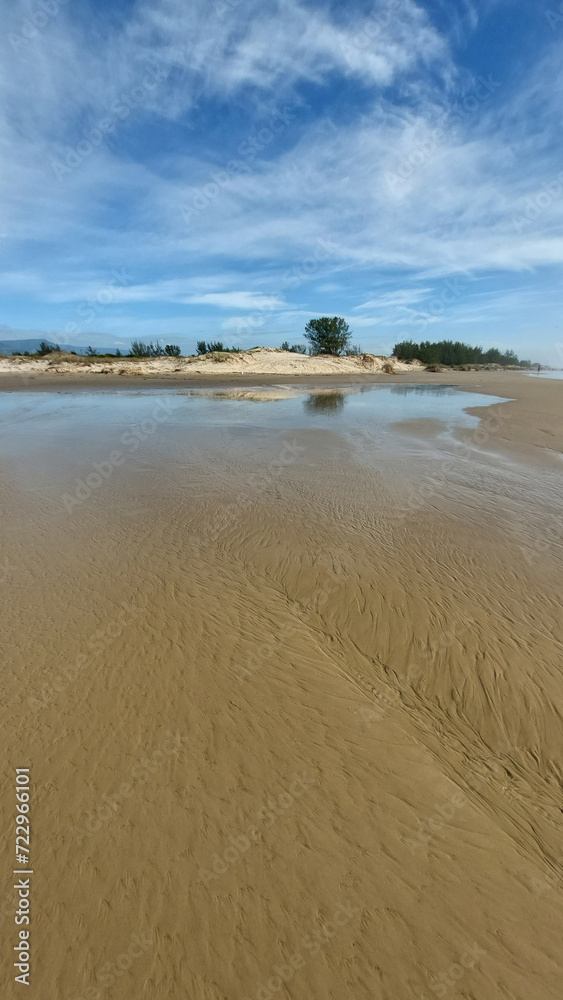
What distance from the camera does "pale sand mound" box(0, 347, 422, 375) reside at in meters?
44.7

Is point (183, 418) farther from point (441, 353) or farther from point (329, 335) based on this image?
point (441, 353)

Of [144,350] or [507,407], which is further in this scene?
[144,350]

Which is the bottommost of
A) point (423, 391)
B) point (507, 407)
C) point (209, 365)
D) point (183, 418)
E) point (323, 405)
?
point (183, 418)

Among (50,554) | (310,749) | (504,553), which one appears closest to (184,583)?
(50,554)

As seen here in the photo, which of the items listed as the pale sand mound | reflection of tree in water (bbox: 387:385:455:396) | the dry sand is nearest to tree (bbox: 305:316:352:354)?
the pale sand mound

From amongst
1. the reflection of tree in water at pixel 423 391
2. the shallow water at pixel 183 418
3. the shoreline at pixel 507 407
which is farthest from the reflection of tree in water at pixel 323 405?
the reflection of tree in water at pixel 423 391

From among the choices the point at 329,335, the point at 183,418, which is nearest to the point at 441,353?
the point at 329,335

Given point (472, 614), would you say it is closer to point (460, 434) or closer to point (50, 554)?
point (50, 554)

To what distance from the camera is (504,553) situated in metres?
5.63

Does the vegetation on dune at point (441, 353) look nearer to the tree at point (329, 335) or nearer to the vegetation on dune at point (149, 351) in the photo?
the tree at point (329, 335)

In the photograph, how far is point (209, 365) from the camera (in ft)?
157

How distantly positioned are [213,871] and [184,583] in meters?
3.02

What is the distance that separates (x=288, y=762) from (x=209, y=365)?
4926cm

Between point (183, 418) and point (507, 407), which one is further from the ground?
point (507, 407)
